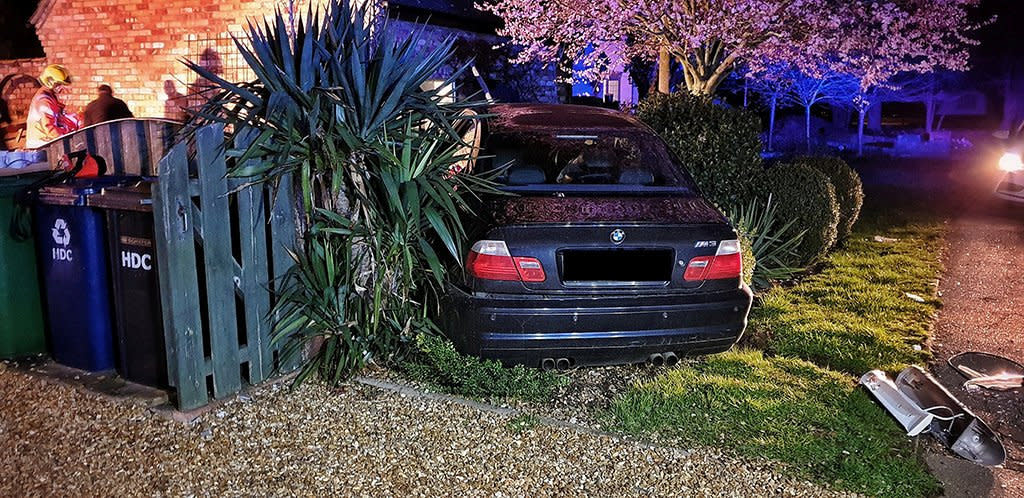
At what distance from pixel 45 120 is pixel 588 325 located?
24.2ft

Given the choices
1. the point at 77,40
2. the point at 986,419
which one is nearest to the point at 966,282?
the point at 986,419

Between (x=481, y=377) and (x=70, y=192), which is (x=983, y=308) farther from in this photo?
(x=70, y=192)

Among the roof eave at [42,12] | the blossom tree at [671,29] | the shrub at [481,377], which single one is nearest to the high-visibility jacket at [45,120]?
the roof eave at [42,12]

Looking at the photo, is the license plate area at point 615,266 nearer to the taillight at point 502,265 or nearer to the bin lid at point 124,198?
the taillight at point 502,265

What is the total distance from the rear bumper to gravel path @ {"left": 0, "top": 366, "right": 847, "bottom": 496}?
0.41 metres

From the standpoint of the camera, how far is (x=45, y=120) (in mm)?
8781

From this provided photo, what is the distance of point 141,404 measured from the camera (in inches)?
168

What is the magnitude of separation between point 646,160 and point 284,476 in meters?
3.12

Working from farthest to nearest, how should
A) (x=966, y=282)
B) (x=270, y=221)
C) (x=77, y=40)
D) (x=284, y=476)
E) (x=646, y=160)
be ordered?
1. (x=77, y=40)
2. (x=966, y=282)
3. (x=646, y=160)
4. (x=270, y=221)
5. (x=284, y=476)

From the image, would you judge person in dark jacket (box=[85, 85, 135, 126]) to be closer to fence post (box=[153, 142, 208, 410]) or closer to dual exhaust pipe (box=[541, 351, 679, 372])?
fence post (box=[153, 142, 208, 410])

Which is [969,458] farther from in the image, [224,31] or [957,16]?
[957,16]

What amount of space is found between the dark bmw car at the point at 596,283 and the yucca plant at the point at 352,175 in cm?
36

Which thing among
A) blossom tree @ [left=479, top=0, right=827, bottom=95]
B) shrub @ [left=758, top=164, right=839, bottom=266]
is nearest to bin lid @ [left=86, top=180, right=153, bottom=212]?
shrub @ [left=758, top=164, right=839, bottom=266]

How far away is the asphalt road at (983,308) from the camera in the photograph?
12.7 ft
